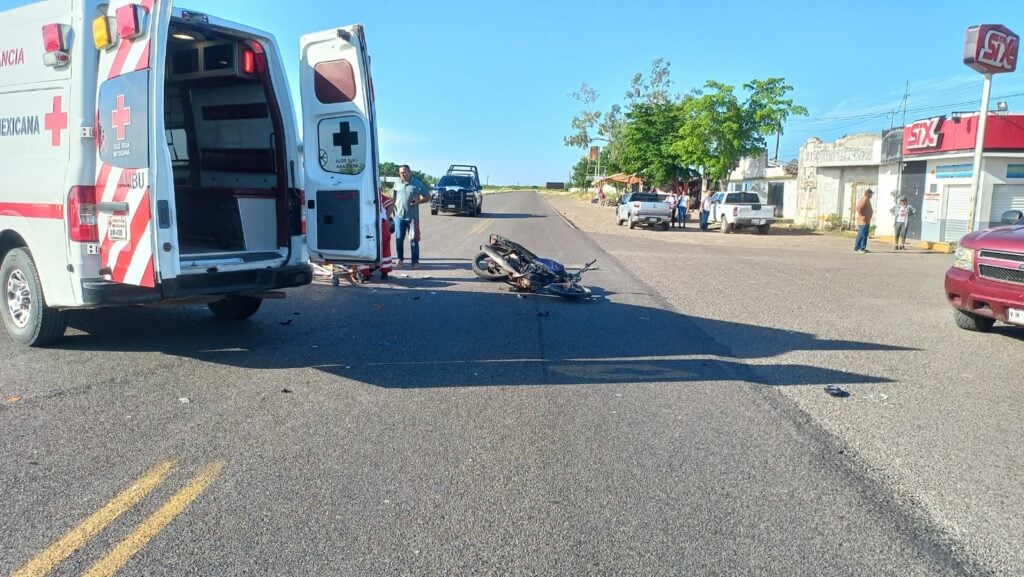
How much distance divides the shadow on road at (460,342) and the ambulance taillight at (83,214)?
1265 mm

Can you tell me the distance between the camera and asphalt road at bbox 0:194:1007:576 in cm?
331

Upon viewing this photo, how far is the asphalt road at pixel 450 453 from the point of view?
331 centimetres

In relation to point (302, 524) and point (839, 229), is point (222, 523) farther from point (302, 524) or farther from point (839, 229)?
point (839, 229)

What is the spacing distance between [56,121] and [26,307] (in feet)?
6.18

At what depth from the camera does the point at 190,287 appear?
6020mm

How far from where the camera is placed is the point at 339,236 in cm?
761

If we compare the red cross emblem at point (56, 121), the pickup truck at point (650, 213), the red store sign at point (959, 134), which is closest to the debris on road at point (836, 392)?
the red cross emblem at point (56, 121)

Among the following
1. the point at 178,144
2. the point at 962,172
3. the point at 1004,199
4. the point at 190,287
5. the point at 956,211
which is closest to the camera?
the point at 190,287

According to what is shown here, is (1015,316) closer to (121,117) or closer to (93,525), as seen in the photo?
(93,525)

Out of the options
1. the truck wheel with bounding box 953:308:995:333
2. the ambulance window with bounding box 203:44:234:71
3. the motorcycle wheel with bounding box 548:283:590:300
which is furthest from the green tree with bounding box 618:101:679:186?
the ambulance window with bounding box 203:44:234:71

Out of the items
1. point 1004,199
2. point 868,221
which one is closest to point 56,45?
point 868,221

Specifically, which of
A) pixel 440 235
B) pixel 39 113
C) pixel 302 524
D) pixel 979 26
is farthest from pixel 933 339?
pixel 979 26

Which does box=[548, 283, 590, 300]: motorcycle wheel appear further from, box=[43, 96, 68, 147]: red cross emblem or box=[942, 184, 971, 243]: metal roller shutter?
box=[942, 184, 971, 243]: metal roller shutter

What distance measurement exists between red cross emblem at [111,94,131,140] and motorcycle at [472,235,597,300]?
20.7ft
